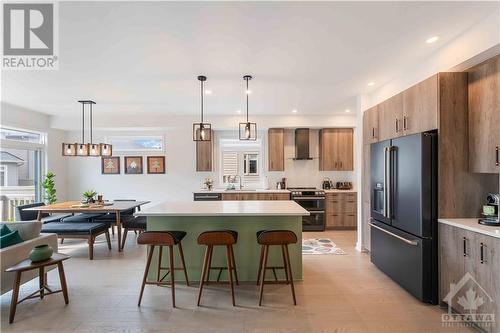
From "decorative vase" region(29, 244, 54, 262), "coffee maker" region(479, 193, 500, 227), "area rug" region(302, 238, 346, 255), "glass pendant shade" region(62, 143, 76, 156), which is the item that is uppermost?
"glass pendant shade" region(62, 143, 76, 156)

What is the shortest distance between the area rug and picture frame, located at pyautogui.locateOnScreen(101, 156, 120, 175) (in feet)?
16.4

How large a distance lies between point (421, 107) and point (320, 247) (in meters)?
2.87

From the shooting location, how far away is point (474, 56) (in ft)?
7.83

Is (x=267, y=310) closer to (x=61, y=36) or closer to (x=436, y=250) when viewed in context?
(x=436, y=250)

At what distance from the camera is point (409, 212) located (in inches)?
113

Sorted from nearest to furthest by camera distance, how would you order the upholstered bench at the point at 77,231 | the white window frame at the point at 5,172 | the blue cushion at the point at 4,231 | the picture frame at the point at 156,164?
the blue cushion at the point at 4,231, the upholstered bench at the point at 77,231, the white window frame at the point at 5,172, the picture frame at the point at 156,164

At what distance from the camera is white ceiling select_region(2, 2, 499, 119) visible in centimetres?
210

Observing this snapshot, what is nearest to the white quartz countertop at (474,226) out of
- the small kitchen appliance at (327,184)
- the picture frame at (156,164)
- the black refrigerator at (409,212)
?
the black refrigerator at (409,212)
